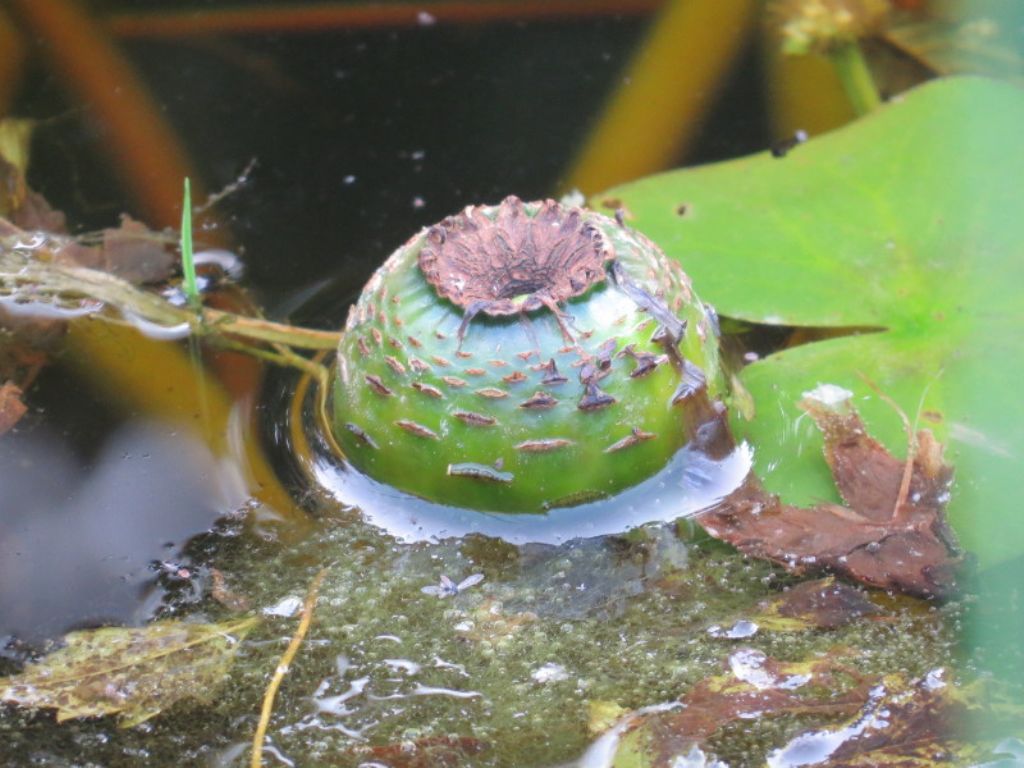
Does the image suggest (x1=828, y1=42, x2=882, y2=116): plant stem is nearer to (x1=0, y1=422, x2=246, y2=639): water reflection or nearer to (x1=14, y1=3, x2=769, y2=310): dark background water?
(x1=14, y1=3, x2=769, y2=310): dark background water

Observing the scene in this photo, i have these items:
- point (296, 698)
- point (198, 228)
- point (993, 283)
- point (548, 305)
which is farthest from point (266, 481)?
point (993, 283)

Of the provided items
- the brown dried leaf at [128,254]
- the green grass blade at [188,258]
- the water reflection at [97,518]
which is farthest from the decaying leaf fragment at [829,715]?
the brown dried leaf at [128,254]

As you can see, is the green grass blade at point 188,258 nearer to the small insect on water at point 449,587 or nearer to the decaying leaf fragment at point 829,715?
the small insect on water at point 449,587

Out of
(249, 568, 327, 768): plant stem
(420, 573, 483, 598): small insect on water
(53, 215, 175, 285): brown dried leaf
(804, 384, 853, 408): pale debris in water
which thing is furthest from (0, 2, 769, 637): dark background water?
(804, 384, 853, 408): pale debris in water

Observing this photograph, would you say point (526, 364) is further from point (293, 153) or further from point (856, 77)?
point (856, 77)

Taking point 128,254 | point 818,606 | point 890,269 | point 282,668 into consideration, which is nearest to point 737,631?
point 818,606
